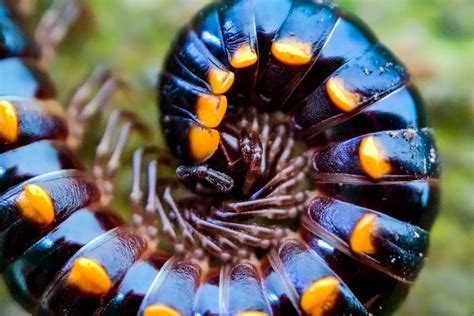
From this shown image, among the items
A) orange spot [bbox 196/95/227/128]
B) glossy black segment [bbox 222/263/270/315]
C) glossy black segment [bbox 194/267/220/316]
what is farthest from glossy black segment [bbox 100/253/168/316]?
orange spot [bbox 196/95/227/128]

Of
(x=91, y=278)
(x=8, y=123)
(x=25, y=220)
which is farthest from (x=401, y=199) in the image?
(x=8, y=123)

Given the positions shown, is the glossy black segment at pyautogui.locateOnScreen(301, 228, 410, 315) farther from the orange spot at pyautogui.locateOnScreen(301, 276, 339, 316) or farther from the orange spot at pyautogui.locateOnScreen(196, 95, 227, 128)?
the orange spot at pyautogui.locateOnScreen(196, 95, 227, 128)

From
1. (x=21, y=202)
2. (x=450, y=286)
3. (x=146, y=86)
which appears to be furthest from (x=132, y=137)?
(x=450, y=286)

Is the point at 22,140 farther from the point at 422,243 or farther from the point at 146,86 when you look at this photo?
the point at 422,243

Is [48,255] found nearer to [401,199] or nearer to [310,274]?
[310,274]

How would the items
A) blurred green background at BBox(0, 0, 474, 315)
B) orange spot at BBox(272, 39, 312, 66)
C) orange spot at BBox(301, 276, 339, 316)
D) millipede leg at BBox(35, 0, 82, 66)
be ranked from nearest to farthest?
1. orange spot at BBox(301, 276, 339, 316)
2. orange spot at BBox(272, 39, 312, 66)
3. blurred green background at BBox(0, 0, 474, 315)
4. millipede leg at BBox(35, 0, 82, 66)
